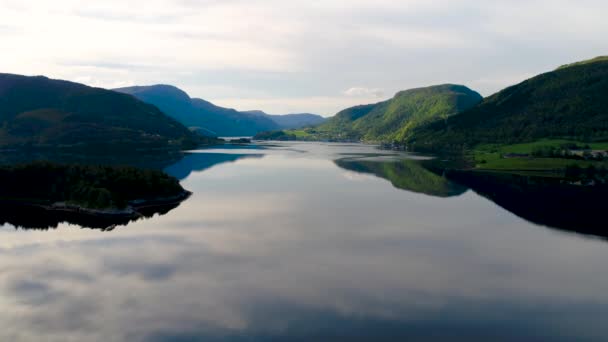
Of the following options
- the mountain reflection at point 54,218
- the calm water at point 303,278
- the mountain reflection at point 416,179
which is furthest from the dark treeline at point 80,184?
the mountain reflection at point 416,179

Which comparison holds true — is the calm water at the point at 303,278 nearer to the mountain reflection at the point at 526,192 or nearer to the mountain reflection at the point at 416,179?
the mountain reflection at the point at 526,192

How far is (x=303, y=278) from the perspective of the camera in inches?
2192

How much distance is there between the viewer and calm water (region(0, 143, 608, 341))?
43062mm

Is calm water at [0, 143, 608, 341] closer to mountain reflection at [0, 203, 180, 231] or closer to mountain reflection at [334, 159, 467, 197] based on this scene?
mountain reflection at [0, 203, 180, 231]

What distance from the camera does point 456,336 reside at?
136ft

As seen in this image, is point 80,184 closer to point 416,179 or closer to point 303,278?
point 303,278

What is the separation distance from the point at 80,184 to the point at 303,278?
224ft

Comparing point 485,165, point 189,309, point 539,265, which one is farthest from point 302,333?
point 485,165

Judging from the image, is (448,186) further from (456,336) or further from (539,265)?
(456,336)

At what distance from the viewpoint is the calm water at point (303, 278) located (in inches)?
1695

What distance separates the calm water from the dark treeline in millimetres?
15305

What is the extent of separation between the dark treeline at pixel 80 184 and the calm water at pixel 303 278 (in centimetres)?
1531

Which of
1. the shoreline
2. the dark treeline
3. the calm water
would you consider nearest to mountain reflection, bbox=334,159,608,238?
the calm water

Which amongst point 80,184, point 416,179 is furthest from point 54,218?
point 416,179
